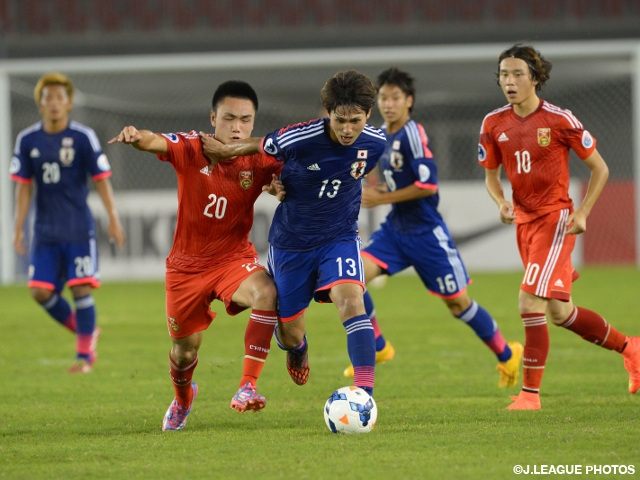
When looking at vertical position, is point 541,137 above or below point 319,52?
below

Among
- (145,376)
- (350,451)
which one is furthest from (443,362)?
(350,451)

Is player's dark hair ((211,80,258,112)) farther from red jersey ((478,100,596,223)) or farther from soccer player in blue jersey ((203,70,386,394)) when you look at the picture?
red jersey ((478,100,596,223))

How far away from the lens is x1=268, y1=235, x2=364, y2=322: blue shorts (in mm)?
5465

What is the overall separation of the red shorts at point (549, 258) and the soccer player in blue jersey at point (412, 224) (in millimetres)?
1323

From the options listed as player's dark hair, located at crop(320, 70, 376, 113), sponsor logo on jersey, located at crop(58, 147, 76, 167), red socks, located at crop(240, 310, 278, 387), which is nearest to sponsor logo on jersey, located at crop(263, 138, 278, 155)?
player's dark hair, located at crop(320, 70, 376, 113)

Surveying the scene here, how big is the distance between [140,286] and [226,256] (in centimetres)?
1243

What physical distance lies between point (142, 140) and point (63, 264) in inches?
150

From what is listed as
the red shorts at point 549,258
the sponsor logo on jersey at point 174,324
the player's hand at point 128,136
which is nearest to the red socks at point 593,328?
the red shorts at point 549,258

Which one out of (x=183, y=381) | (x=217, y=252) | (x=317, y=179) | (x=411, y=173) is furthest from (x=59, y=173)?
(x=317, y=179)

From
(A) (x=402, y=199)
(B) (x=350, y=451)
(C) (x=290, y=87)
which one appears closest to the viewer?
(B) (x=350, y=451)

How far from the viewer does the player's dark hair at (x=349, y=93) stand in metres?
5.15

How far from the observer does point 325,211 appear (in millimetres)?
5605

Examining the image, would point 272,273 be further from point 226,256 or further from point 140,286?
point 140,286

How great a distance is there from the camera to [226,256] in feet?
18.5
